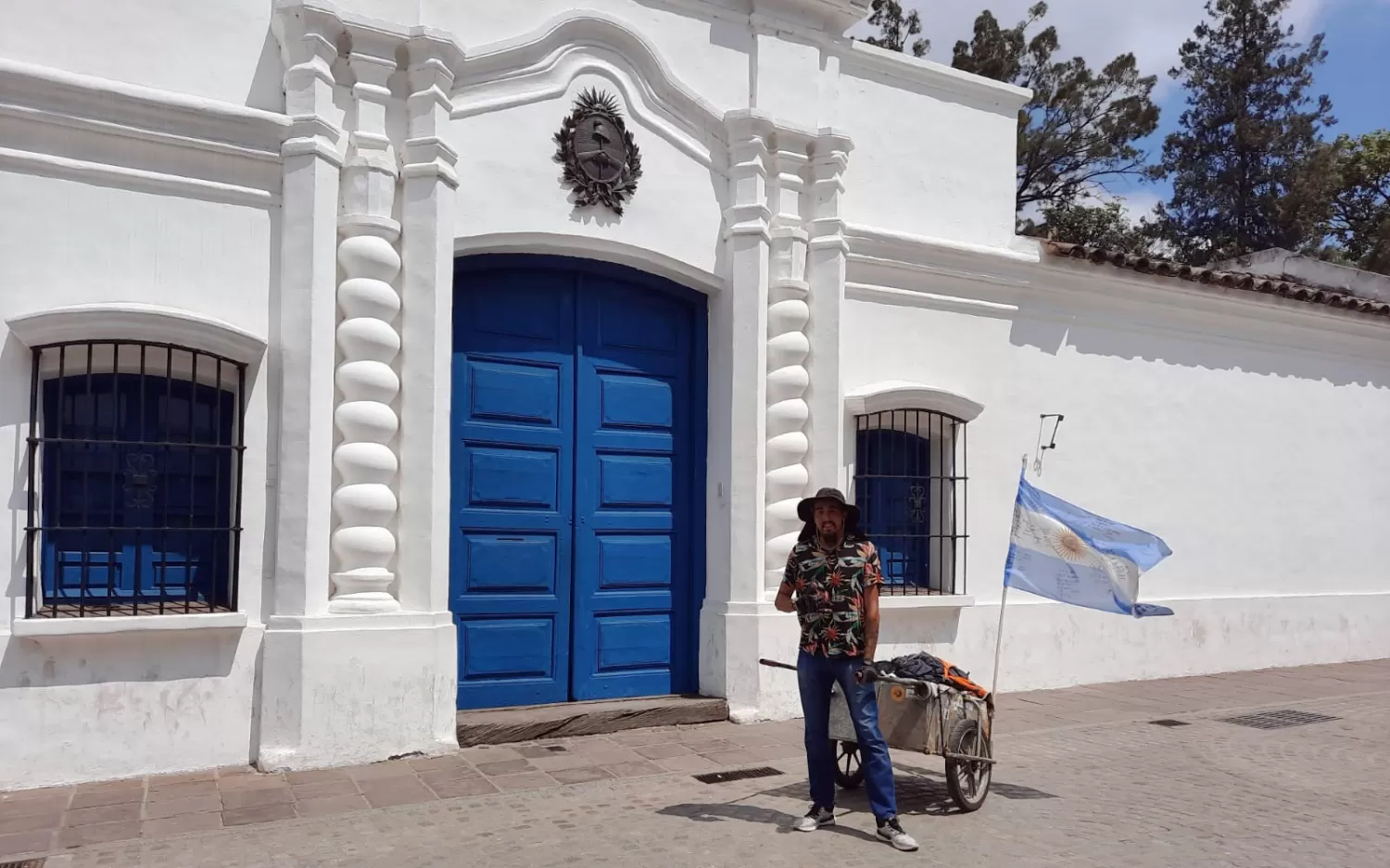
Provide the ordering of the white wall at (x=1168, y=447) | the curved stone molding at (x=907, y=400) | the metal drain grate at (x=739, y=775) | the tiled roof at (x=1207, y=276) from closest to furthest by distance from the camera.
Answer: the metal drain grate at (x=739, y=775) → the curved stone molding at (x=907, y=400) → the white wall at (x=1168, y=447) → the tiled roof at (x=1207, y=276)

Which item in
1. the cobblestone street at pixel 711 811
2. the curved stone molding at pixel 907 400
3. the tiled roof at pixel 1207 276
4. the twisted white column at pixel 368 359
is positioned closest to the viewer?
the cobblestone street at pixel 711 811

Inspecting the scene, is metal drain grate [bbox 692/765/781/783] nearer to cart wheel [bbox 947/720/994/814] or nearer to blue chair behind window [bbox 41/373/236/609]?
cart wheel [bbox 947/720/994/814]

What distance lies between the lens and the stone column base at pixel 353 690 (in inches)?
261

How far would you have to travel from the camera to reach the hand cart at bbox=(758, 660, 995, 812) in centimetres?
602

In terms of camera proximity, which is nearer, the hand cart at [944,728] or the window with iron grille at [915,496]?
the hand cart at [944,728]

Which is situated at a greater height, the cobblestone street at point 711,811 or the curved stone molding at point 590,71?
the curved stone molding at point 590,71

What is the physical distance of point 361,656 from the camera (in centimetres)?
683

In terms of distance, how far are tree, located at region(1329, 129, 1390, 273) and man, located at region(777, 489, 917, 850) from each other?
28587mm

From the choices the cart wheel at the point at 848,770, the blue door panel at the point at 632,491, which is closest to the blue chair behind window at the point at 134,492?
the blue door panel at the point at 632,491

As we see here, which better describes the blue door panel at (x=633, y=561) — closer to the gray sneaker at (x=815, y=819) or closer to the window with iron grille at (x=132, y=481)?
the window with iron grille at (x=132, y=481)

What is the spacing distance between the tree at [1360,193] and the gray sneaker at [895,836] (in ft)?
94.8

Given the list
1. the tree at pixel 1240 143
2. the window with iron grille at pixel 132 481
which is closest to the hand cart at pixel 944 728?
the window with iron grille at pixel 132 481

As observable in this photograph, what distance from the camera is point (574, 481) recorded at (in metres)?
8.16

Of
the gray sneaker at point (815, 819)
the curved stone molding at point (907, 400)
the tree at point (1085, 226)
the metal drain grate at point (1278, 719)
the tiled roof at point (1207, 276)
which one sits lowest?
the metal drain grate at point (1278, 719)
